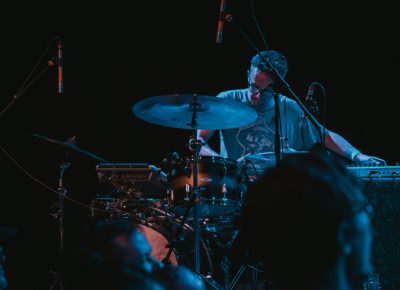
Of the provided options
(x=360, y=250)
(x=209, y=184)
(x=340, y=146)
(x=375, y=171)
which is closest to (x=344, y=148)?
(x=340, y=146)

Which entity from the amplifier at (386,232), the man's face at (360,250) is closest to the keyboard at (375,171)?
the amplifier at (386,232)

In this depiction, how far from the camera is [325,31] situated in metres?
6.68

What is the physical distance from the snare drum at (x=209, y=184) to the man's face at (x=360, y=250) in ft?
10.2

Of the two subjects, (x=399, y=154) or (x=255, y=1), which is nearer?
(x=399, y=154)

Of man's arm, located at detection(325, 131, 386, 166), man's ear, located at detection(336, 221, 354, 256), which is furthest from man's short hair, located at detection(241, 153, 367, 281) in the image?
man's arm, located at detection(325, 131, 386, 166)

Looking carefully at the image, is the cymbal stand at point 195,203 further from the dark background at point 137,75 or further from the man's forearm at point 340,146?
the dark background at point 137,75

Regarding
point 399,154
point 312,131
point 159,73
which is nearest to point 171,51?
point 159,73

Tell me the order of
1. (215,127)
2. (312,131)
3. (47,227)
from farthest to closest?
(47,227) → (312,131) → (215,127)

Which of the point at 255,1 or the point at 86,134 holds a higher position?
the point at 255,1

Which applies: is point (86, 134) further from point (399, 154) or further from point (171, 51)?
point (399, 154)

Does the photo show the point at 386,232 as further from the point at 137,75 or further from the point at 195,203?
the point at 137,75

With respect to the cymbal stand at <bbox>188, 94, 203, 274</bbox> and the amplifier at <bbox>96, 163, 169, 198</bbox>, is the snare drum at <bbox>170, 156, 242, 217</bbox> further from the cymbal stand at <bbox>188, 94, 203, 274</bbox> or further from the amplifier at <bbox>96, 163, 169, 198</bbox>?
the amplifier at <bbox>96, 163, 169, 198</bbox>

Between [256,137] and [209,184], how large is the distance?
125 cm

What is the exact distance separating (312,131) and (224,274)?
1.78 metres
